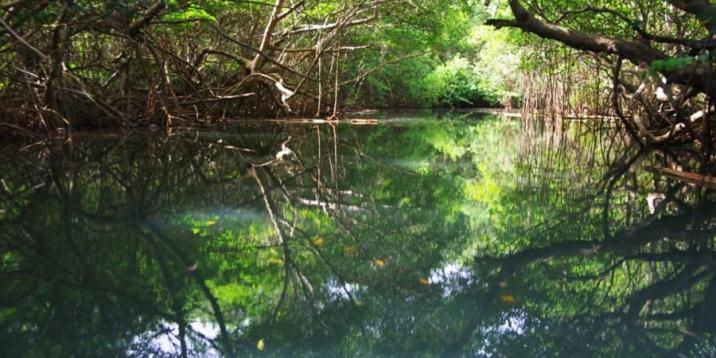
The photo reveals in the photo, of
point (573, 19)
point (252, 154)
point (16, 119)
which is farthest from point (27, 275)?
point (573, 19)

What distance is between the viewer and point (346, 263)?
3.10m

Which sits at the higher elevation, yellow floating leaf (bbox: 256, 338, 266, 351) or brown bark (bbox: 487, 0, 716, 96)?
brown bark (bbox: 487, 0, 716, 96)

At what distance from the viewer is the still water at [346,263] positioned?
86.7 inches

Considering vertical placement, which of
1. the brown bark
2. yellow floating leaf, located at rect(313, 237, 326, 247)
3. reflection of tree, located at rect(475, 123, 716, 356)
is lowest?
reflection of tree, located at rect(475, 123, 716, 356)

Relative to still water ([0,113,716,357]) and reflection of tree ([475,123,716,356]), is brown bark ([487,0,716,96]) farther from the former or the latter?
reflection of tree ([475,123,716,356])

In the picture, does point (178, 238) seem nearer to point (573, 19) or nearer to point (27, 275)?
point (27, 275)

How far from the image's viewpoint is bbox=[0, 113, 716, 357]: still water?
2201mm

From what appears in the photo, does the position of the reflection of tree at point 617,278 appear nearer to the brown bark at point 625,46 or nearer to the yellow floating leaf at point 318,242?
the yellow floating leaf at point 318,242

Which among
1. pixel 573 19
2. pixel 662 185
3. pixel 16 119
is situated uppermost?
pixel 573 19

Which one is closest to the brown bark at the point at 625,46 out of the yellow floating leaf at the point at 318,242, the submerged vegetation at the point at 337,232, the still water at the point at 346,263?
the submerged vegetation at the point at 337,232

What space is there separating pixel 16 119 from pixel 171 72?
4.66m

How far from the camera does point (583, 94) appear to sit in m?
21.3

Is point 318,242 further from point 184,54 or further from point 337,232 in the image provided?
point 184,54

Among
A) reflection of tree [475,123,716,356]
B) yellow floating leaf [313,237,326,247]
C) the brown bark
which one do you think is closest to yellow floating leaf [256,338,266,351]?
reflection of tree [475,123,716,356]
